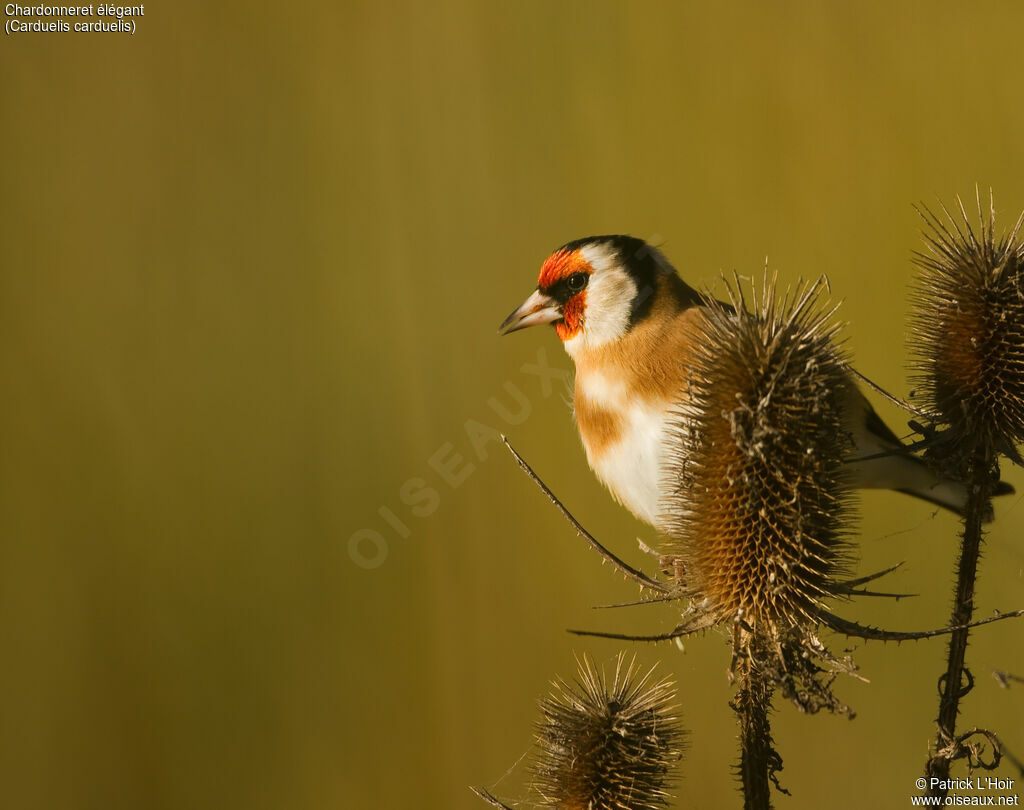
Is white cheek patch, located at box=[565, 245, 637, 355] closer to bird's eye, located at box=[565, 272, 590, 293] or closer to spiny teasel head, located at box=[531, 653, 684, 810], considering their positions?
bird's eye, located at box=[565, 272, 590, 293]

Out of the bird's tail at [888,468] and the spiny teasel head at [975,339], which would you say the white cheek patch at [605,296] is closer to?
the bird's tail at [888,468]

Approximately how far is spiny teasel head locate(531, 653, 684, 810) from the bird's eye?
4.08 ft

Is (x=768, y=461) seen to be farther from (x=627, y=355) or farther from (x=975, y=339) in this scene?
(x=627, y=355)

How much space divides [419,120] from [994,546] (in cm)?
350

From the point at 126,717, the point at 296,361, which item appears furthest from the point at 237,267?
the point at 126,717

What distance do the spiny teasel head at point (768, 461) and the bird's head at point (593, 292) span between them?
1010 mm

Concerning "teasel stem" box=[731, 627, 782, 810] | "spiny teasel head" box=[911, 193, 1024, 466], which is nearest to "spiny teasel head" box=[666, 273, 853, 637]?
"teasel stem" box=[731, 627, 782, 810]

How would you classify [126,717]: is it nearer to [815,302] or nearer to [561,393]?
[561,393]

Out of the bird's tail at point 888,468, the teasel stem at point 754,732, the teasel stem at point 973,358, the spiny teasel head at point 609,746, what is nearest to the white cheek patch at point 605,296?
the bird's tail at point 888,468

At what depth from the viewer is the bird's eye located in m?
2.85

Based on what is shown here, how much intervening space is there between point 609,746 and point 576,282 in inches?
56.7

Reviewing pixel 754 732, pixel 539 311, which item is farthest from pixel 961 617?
pixel 539 311

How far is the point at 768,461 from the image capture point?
1638 mm

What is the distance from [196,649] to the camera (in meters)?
4.45
